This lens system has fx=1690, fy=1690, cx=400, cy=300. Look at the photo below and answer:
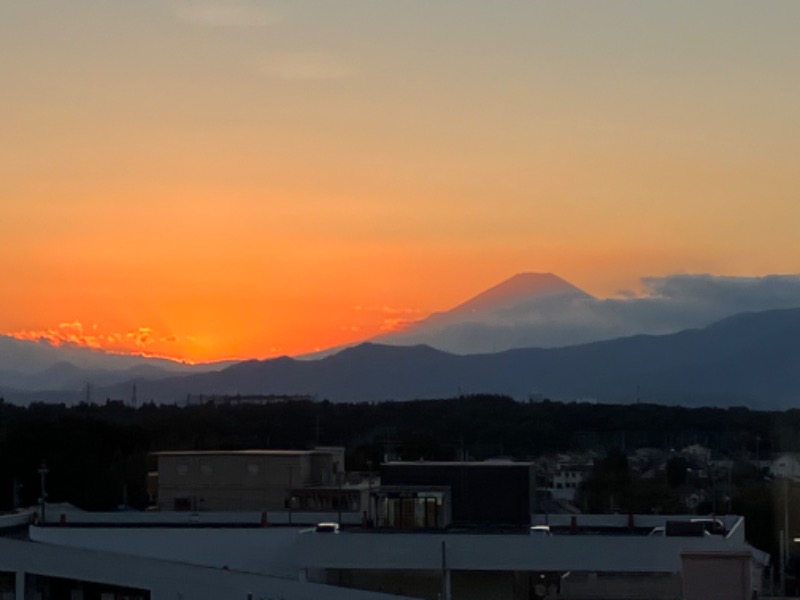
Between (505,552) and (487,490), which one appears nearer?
(505,552)

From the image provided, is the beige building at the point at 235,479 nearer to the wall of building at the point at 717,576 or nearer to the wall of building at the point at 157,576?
the wall of building at the point at 157,576

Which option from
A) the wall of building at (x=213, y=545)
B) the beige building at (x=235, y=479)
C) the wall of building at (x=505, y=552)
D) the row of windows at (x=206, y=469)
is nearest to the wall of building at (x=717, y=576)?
the wall of building at (x=505, y=552)

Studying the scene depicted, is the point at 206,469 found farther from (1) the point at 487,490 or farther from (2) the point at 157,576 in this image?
(2) the point at 157,576

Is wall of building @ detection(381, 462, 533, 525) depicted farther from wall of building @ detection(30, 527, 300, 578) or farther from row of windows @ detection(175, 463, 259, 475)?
row of windows @ detection(175, 463, 259, 475)

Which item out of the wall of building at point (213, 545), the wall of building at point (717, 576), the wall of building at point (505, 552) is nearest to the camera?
the wall of building at point (717, 576)

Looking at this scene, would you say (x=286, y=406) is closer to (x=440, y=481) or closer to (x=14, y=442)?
(x=14, y=442)

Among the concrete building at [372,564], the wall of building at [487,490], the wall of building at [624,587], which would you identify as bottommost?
the wall of building at [624,587]

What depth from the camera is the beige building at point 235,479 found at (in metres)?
51.8

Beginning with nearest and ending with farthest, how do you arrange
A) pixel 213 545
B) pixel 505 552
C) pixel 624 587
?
pixel 624 587
pixel 505 552
pixel 213 545

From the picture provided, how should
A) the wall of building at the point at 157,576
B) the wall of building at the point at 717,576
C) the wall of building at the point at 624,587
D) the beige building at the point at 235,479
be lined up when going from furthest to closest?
the beige building at the point at 235,479
the wall of building at the point at 624,587
the wall of building at the point at 157,576
the wall of building at the point at 717,576

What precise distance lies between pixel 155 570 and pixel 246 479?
30.6 m

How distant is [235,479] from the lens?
52781mm

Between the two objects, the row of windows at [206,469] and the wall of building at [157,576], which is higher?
the row of windows at [206,469]

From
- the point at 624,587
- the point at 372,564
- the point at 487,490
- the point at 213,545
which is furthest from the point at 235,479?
the point at 624,587
